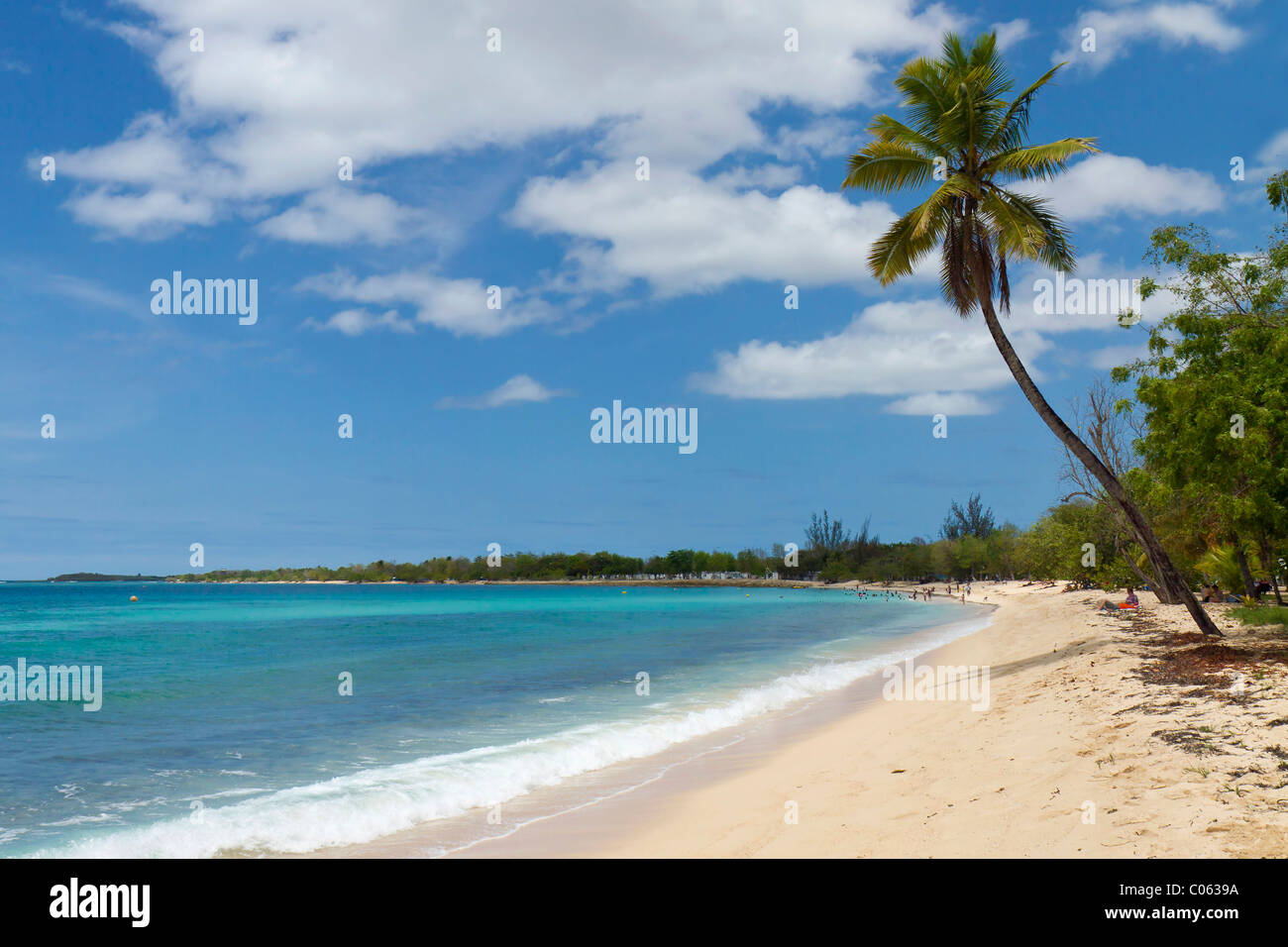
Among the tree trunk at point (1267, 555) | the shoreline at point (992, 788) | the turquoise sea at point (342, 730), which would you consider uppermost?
the tree trunk at point (1267, 555)

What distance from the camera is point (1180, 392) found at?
14.8 metres

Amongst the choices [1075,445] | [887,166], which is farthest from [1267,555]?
[887,166]

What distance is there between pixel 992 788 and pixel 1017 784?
0.27 m

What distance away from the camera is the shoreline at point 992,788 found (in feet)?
20.5

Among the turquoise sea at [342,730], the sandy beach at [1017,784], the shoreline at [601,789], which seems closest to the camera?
Answer: the sandy beach at [1017,784]

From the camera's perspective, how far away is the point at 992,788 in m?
8.05

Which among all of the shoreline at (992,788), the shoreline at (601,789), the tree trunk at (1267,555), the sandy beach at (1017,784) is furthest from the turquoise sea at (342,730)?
the tree trunk at (1267,555)

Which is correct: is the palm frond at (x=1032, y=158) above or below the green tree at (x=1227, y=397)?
above

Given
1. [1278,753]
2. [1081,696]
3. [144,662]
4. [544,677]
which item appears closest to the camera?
[1278,753]

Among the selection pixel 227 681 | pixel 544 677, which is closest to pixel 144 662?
pixel 227 681

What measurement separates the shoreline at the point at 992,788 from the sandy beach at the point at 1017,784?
28 mm

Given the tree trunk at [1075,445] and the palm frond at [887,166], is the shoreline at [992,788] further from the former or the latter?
the palm frond at [887,166]
